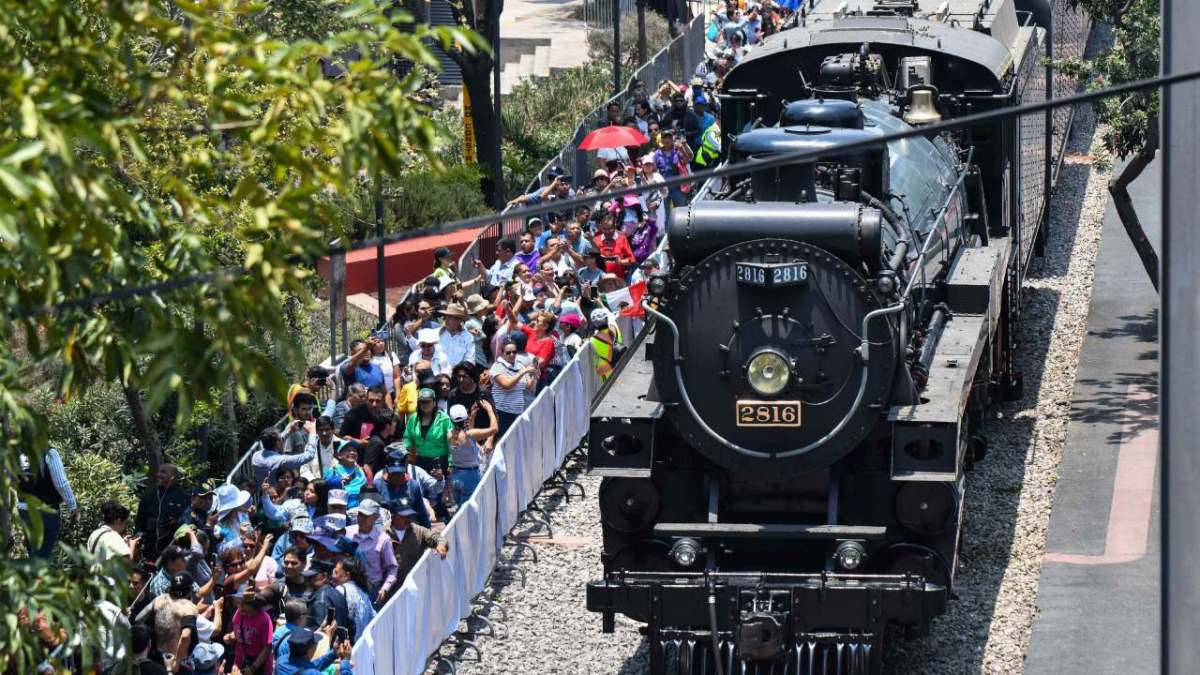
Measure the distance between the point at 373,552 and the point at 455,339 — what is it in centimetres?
400

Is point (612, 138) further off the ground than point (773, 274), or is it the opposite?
point (773, 274)

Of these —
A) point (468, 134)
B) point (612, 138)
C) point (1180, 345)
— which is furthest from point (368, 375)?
point (468, 134)

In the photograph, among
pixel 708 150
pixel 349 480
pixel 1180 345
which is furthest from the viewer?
pixel 708 150

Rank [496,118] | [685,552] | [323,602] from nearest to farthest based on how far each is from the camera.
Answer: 1. [685,552]
2. [323,602]
3. [496,118]

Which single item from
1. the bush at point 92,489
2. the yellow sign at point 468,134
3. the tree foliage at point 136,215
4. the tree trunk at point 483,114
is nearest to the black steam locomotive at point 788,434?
the bush at point 92,489

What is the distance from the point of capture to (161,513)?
14047mm

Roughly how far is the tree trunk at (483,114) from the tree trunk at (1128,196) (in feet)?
25.3

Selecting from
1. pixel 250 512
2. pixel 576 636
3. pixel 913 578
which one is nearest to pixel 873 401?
pixel 913 578

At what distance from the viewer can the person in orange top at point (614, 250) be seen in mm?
20609

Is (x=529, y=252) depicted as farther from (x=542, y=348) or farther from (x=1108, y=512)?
(x=1108, y=512)


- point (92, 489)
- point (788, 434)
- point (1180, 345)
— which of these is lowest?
point (92, 489)

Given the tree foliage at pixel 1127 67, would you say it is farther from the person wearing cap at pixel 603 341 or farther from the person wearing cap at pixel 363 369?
the person wearing cap at pixel 363 369

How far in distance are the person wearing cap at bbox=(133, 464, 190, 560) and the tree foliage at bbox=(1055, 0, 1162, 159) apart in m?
10.8

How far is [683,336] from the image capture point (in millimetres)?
12531
